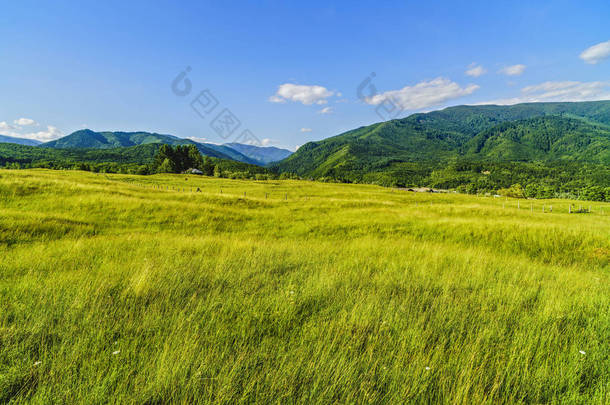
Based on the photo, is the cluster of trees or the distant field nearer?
the distant field

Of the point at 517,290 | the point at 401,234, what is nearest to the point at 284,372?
the point at 517,290

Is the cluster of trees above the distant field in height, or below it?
above

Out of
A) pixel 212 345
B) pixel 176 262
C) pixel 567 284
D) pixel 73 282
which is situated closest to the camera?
pixel 212 345

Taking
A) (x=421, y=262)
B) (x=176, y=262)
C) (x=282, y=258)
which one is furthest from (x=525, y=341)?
(x=176, y=262)

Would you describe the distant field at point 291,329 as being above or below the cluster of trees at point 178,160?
below

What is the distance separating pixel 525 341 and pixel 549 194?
617 ft

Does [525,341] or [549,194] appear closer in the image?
[525,341]

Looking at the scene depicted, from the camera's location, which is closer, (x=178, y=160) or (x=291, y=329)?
(x=291, y=329)

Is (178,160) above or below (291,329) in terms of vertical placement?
above

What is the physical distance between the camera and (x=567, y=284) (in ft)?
17.1

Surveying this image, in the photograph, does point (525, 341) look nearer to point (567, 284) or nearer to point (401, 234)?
point (567, 284)

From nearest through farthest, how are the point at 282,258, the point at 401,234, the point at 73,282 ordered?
the point at 73,282 → the point at 282,258 → the point at 401,234

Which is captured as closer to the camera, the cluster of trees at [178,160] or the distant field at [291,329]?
the distant field at [291,329]

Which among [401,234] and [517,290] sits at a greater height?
[517,290]
